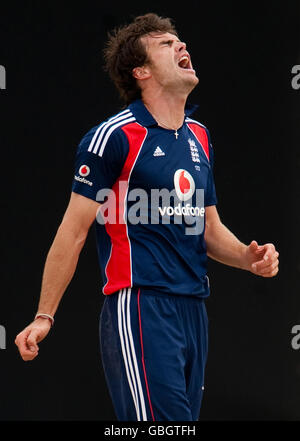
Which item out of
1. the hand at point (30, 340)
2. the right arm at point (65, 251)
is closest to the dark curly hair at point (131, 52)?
the right arm at point (65, 251)

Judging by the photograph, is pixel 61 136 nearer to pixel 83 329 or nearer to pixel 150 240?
pixel 83 329

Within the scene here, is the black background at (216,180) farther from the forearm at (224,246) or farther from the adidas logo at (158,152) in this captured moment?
the adidas logo at (158,152)

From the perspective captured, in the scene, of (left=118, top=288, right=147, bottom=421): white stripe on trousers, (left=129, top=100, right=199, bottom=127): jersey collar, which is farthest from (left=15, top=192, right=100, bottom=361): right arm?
(left=129, top=100, right=199, bottom=127): jersey collar

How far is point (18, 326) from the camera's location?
4891 mm

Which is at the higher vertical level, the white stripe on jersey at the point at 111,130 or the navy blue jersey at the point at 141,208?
the white stripe on jersey at the point at 111,130

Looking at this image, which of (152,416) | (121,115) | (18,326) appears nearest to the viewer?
(152,416)

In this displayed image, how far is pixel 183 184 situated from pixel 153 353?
0.64 m

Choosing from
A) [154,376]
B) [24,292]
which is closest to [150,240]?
[154,376]

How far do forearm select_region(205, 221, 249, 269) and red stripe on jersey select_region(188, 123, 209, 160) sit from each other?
1.01ft

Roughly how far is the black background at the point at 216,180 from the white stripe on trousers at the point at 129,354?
1.70 meters

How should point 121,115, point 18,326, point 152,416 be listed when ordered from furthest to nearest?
point 18,326 < point 121,115 < point 152,416

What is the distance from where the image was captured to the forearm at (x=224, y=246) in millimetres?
3660

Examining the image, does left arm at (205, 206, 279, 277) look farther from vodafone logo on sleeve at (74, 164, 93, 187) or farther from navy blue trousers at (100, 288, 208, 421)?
vodafone logo on sleeve at (74, 164, 93, 187)

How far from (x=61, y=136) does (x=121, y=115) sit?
1.53 m
